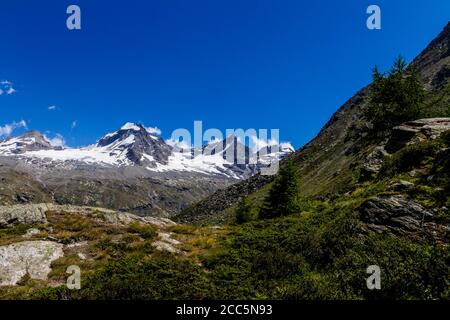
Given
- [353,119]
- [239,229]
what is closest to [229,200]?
[353,119]

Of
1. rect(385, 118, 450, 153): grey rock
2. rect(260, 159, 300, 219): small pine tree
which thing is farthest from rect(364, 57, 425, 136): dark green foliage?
rect(260, 159, 300, 219): small pine tree

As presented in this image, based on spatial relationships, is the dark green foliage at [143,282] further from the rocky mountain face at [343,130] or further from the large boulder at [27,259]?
the rocky mountain face at [343,130]

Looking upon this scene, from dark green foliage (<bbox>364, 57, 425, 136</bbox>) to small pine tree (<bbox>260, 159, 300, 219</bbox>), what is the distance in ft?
64.6

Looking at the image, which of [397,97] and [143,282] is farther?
[397,97]

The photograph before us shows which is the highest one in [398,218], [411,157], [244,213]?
[411,157]

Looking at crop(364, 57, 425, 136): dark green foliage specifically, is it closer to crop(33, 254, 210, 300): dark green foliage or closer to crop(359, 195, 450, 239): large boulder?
crop(359, 195, 450, 239): large boulder

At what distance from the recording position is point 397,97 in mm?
47406

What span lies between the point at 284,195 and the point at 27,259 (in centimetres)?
2457

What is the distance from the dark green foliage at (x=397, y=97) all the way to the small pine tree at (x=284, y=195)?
19683 mm

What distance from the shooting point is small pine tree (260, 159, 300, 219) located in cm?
3581

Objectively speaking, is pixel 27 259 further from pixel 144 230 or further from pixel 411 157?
pixel 411 157

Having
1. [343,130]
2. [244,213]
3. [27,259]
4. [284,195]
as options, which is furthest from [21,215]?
[343,130]

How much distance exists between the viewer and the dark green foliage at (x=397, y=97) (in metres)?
46.7
